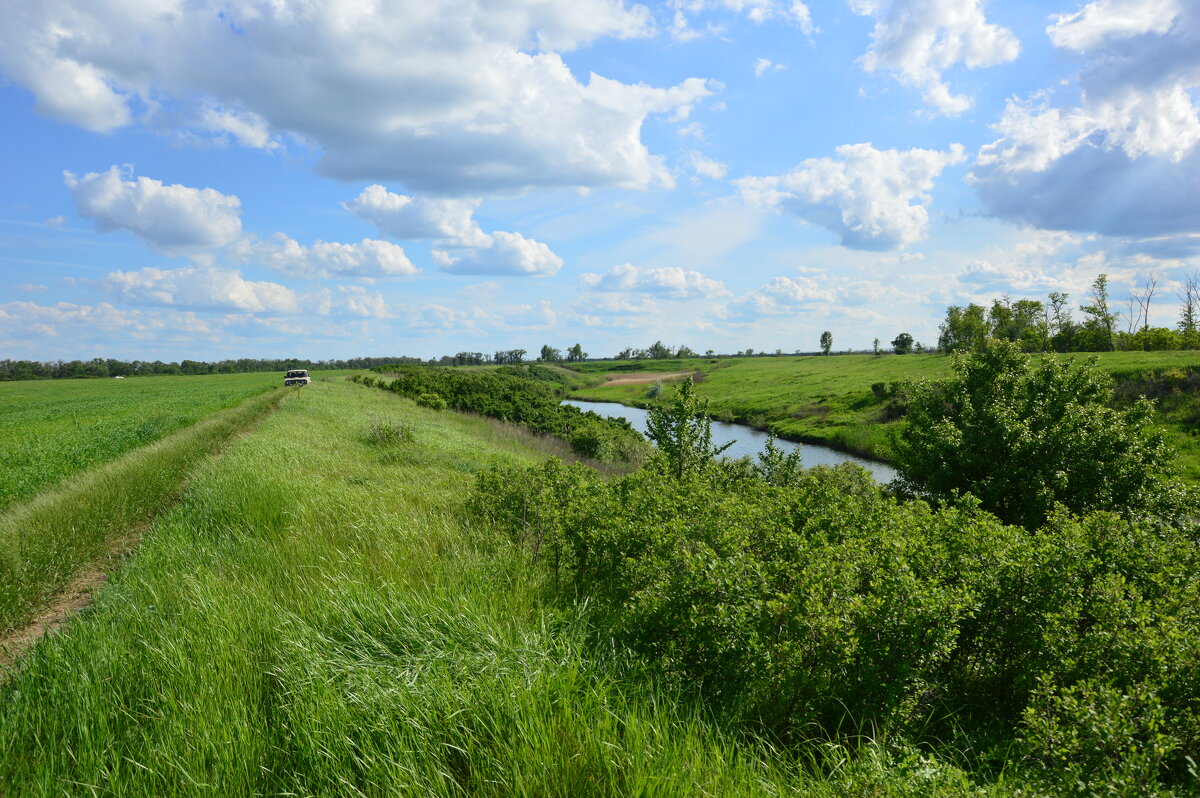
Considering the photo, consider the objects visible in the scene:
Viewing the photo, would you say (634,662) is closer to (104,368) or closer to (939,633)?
(939,633)

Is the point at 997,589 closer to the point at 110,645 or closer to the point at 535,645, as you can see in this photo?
the point at 535,645

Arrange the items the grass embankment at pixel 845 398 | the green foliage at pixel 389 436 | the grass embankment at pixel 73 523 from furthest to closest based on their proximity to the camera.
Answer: the grass embankment at pixel 845 398
the green foliage at pixel 389 436
the grass embankment at pixel 73 523

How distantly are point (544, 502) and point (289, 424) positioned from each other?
18.8 metres

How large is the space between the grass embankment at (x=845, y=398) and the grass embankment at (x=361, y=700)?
17385 millimetres

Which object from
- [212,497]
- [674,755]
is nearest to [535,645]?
[674,755]

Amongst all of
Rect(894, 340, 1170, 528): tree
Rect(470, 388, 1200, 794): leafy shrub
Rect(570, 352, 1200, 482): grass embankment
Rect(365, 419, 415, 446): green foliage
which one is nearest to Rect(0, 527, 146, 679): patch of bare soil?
Rect(470, 388, 1200, 794): leafy shrub

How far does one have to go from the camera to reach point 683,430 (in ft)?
48.8

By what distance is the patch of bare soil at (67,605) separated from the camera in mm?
5672

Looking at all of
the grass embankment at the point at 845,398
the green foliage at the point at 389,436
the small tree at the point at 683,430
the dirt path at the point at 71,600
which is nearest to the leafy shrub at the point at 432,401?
the grass embankment at the point at 845,398

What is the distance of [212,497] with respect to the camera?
9344mm

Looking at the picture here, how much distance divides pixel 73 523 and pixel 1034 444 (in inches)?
767

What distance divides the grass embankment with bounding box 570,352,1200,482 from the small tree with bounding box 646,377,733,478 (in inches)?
262

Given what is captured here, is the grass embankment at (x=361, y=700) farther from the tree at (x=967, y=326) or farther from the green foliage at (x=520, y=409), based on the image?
the tree at (x=967, y=326)

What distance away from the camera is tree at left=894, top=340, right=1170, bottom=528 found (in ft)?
44.3
